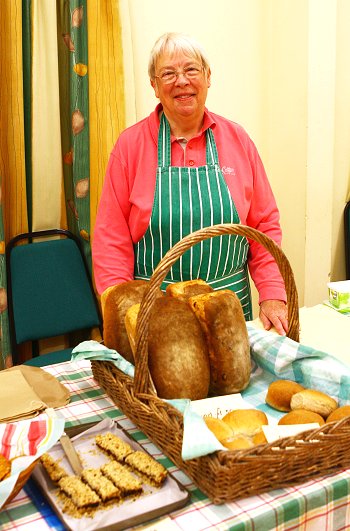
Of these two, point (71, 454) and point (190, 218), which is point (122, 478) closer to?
point (71, 454)

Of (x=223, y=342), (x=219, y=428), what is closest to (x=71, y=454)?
(x=219, y=428)

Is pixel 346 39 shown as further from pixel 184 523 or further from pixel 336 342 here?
pixel 184 523

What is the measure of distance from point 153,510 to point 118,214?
1197 millimetres

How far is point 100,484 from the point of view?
906 mm

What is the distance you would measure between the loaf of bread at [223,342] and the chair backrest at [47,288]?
131 cm

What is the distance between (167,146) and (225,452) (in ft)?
4.11

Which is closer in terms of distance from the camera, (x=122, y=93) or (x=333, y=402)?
(x=333, y=402)

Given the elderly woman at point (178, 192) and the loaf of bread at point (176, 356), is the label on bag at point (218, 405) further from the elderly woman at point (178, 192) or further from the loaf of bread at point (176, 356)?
the elderly woman at point (178, 192)

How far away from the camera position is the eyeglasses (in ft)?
6.17

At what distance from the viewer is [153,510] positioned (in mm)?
869

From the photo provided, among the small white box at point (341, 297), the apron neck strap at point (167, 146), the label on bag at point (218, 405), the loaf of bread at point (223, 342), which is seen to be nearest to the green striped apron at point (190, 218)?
the apron neck strap at point (167, 146)

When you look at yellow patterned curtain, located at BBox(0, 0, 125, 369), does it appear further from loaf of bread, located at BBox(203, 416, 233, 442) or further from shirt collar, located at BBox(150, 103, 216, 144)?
loaf of bread, located at BBox(203, 416, 233, 442)

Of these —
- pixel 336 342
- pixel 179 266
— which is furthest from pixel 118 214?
pixel 336 342

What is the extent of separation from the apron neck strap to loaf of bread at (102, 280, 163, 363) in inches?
26.9
